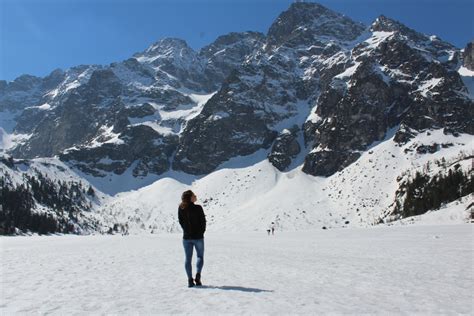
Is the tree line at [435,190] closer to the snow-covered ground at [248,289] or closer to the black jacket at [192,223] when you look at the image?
the snow-covered ground at [248,289]

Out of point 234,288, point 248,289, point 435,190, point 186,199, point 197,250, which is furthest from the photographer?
point 435,190

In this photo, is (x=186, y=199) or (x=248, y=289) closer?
(x=248, y=289)

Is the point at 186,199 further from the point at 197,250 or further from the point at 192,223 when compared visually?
the point at 197,250

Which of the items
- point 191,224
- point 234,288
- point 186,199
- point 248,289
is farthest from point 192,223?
point 248,289

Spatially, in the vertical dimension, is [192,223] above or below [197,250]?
above

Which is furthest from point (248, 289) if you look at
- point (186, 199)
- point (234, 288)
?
point (186, 199)

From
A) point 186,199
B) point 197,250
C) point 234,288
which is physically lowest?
point 234,288

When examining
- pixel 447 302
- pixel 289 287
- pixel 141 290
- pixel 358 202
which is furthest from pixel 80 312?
pixel 358 202

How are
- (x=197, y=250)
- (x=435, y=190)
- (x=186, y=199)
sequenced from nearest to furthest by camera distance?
(x=197, y=250)
(x=186, y=199)
(x=435, y=190)

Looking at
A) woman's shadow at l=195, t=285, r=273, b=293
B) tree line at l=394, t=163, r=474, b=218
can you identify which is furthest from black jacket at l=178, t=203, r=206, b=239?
tree line at l=394, t=163, r=474, b=218

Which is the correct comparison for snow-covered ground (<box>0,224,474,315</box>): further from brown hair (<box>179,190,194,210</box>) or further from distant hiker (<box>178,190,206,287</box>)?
brown hair (<box>179,190,194,210</box>)

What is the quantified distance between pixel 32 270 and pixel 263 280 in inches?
394

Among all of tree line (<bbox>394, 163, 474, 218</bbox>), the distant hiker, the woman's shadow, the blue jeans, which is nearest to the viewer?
the woman's shadow

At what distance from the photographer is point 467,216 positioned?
68.3 m
